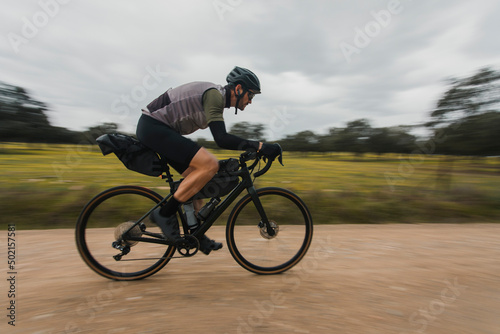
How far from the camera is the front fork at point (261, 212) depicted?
3.13m

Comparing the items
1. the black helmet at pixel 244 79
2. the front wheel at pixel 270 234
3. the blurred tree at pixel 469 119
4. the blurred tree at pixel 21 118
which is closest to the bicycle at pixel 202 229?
the front wheel at pixel 270 234

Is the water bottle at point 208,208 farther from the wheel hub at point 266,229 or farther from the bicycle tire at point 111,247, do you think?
the wheel hub at point 266,229

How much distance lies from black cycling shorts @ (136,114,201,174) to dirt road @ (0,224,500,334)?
1.31 meters

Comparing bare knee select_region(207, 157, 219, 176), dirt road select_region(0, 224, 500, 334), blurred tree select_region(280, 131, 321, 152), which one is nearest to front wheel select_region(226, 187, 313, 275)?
dirt road select_region(0, 224, 500, 334)

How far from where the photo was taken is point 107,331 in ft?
6.70

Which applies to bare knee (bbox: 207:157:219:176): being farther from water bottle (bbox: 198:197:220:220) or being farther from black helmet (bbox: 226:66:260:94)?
black helmet (bbox: 226:66:260:94)

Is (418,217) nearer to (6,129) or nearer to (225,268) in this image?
(225,268)

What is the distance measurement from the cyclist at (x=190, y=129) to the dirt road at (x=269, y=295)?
0.58m

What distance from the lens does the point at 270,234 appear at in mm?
3193

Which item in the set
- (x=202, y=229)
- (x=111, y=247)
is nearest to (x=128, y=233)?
(x=111, y=247)

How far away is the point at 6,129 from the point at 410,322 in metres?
34.2

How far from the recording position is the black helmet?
2969 millimetres

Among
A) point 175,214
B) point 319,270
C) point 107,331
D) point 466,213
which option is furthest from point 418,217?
point 107,331

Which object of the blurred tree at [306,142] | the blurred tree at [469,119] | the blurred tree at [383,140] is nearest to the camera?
the blurred tree at [469,119]
